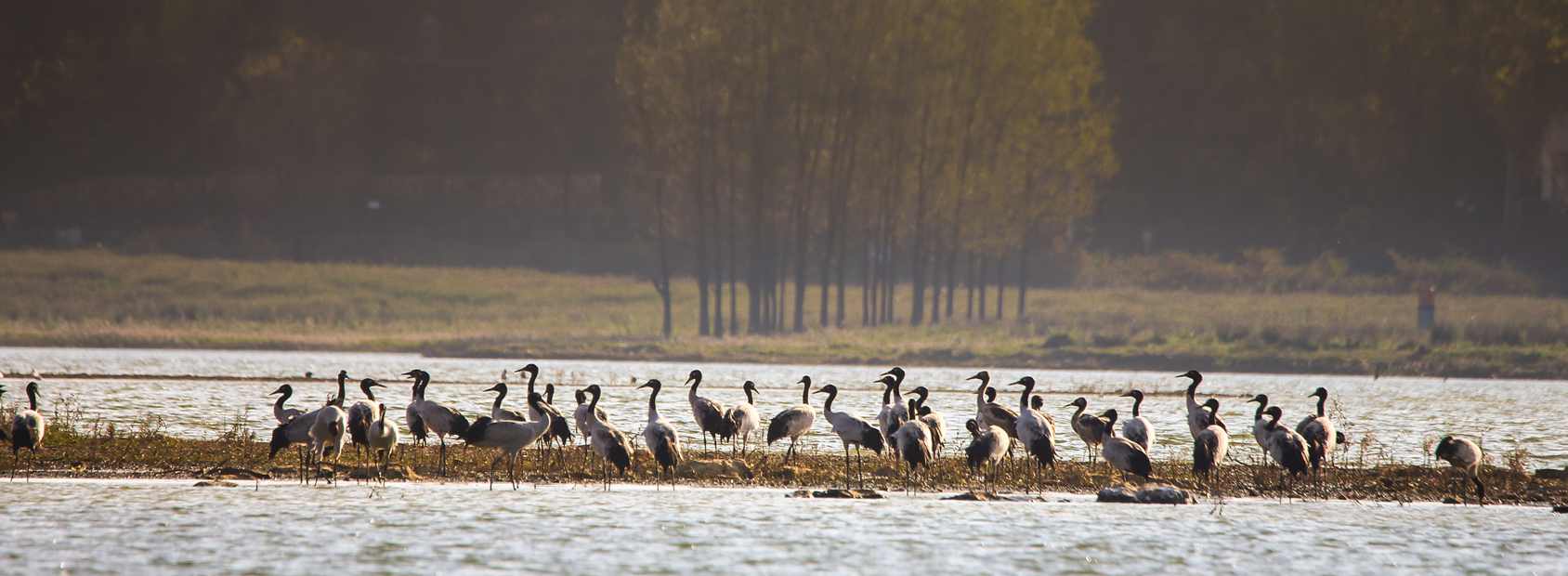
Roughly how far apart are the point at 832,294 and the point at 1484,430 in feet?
189

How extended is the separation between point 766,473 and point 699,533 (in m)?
5.03

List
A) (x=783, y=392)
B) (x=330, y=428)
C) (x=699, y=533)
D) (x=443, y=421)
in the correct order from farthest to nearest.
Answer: (x=783, y=392) → (x=443, y=421) → (x=330, y=428) → (x=699, y=533)

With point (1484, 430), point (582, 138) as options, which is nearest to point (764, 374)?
point (1484, 430)

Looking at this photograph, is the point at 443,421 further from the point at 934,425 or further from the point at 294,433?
the point at 934,425

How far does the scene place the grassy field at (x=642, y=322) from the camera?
194 ft

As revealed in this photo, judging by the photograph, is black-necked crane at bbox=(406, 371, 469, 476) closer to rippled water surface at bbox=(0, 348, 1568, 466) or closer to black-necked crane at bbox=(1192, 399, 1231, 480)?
rippled water surface at bbox=(0, 348, 1568, 466)

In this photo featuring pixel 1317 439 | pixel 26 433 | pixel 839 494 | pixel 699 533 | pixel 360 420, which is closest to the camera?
pixel 699 533

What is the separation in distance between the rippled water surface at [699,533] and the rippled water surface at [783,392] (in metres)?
5.68

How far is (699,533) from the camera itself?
19.5 m

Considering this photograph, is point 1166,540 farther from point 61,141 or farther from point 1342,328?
point 61,141

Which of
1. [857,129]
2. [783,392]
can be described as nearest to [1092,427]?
[783,392]

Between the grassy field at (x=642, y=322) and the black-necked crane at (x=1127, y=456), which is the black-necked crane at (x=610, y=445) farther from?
the grassy field at (x=642, y=322)

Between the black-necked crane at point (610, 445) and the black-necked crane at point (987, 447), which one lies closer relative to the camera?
the black-necked crane at point (610, 445)

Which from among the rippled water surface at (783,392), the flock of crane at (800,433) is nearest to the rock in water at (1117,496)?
the flock of crane at (800,433)
